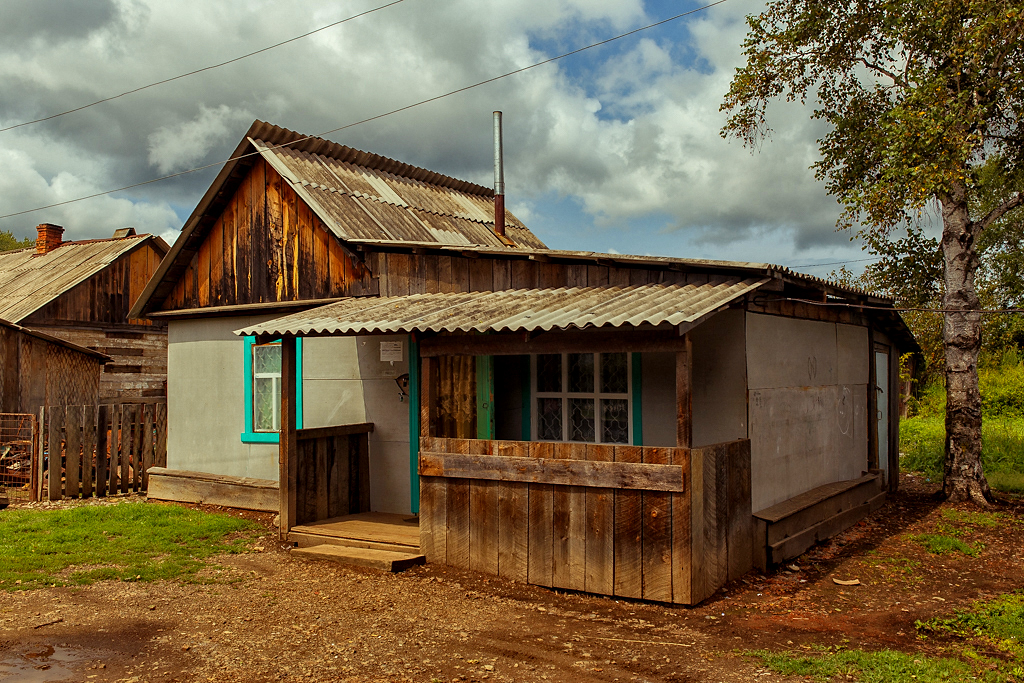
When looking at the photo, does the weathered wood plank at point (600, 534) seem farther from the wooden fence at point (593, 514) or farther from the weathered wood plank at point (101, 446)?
the weathered wood plank at point (101, 446)

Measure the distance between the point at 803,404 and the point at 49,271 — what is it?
21.8 metres

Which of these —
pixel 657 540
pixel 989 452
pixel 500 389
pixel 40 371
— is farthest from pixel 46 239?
pixel 989 452

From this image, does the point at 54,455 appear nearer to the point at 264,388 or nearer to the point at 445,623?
the point at 264,388

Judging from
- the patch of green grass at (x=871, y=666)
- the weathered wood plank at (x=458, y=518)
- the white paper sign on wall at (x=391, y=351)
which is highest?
the white paper sign on wall at (x=391, y=351)

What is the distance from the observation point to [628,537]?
6.63 m

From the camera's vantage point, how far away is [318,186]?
10852mm

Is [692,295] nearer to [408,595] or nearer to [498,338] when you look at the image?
[498,338]

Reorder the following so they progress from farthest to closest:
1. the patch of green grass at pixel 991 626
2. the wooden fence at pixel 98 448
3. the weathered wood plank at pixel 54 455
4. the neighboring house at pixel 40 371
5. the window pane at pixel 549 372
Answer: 1. the neighboring house at pixel 40 371
2. the wooden fence at pixel 98 448
3. the weathered wood plank at pixel 54 455
4. the window pane at pixel 549 372
5. the patch of green grass at pixel 991 626

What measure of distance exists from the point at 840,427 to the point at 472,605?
6.19m

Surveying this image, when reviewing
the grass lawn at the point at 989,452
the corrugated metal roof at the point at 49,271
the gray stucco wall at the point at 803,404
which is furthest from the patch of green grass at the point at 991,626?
the corrugated metal roof at the point at 49,271

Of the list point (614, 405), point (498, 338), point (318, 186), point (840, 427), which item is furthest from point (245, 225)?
point (840, 427)

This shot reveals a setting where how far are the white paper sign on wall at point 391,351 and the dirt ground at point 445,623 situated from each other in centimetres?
270

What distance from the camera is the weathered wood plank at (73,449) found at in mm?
11484

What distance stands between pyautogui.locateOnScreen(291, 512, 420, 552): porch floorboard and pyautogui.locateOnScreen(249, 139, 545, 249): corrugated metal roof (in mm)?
3453
